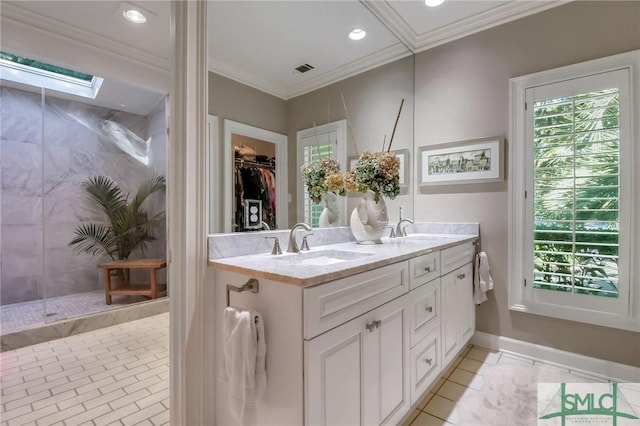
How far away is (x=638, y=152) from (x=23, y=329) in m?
4.83

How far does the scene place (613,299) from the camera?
6.43 feet

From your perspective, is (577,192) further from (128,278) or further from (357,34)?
(128,278)

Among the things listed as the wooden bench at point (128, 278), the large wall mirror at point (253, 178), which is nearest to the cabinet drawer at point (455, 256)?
the large wall mirror at point (253, 178)

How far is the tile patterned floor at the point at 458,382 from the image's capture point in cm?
162

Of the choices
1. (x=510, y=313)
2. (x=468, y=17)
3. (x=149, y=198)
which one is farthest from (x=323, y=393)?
(x=149, y=198)

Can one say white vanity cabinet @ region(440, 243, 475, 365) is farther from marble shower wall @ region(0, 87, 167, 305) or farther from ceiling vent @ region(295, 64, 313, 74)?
marble shower wall @ region(0, 87, 167, 305)

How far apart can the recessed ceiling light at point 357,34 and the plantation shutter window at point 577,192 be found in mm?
1210

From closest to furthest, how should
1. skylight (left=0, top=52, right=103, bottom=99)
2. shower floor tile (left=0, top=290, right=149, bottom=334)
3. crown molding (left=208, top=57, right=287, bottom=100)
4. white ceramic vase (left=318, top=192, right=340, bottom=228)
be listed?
crown molding (left=208, top=57, right=287, bottom=100) → white ceramic vase (left=318, top=192, right=340, bottom=228) → shower floor tile (left=0, top=290, right=149, bottom=334) → skylight (left=0, top=52, right=103, bottom=99)

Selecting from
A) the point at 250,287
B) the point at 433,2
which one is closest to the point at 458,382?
the point at 250,287

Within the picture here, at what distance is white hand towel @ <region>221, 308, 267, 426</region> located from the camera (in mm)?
1085

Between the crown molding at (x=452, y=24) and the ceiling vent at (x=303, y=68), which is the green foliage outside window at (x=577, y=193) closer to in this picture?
the crown molding at (x=452, y=24)

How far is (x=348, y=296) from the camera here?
1.16 metres

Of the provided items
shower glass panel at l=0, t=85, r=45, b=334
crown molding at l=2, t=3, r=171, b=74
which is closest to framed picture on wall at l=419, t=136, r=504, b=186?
crown molding at l=2, t=3, r=171, b=74

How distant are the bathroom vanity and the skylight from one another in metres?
3.44
